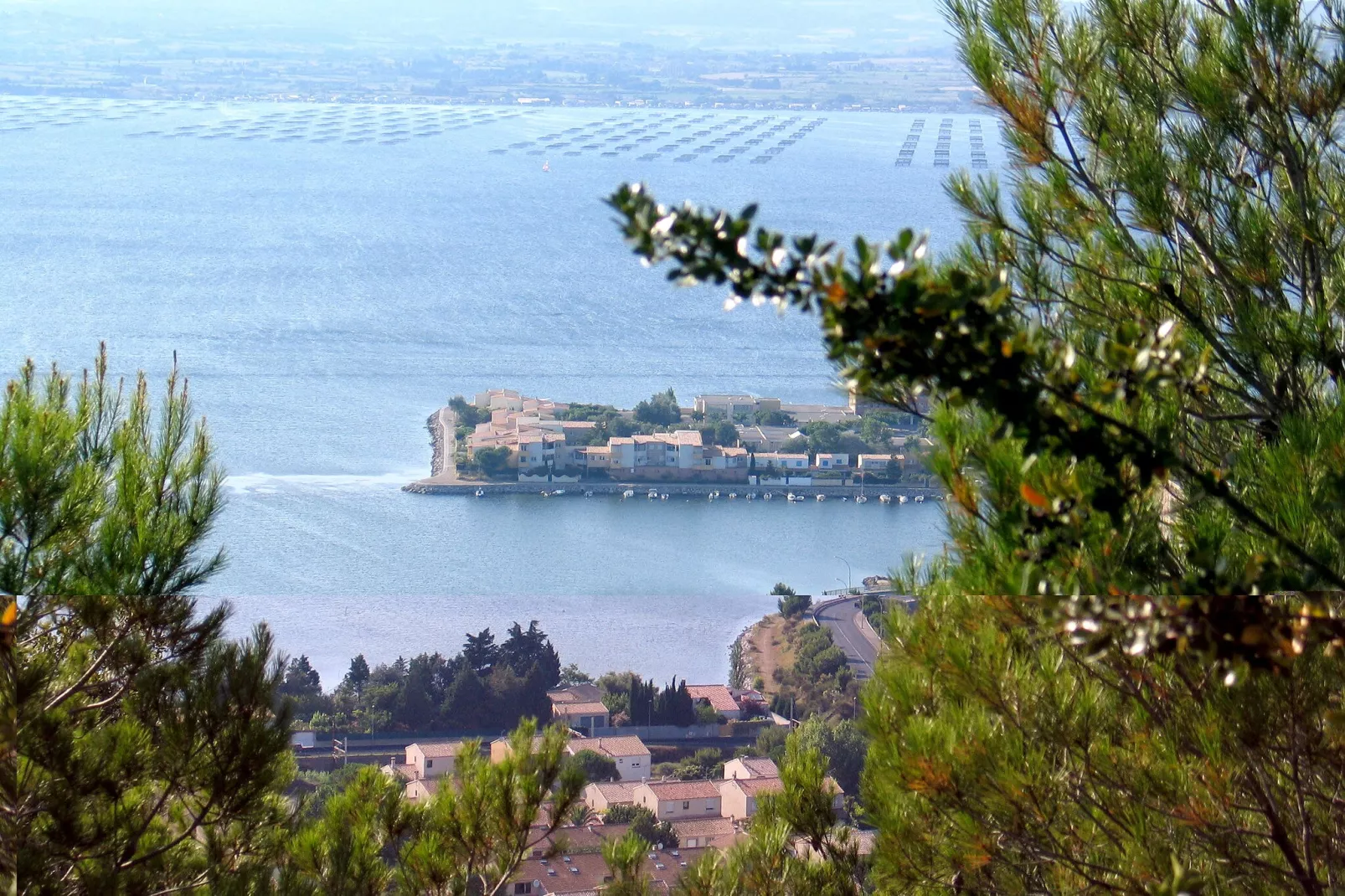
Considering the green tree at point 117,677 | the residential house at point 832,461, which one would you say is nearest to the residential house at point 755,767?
the green tree at point 117,677

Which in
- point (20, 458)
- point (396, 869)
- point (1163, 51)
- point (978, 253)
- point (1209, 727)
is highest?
point (1163, 51)

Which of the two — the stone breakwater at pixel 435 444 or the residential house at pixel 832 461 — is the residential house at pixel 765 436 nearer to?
the residential house at pixel 832 461

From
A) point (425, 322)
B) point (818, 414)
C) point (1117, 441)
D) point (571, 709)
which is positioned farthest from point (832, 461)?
point (1117, 441)

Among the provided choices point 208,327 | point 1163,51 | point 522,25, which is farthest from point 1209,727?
point 522,25

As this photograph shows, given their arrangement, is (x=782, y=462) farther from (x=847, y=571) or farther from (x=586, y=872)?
(x=586, y=872)

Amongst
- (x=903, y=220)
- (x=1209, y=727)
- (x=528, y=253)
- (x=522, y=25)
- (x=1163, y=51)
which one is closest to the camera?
(x=1209, y=727)

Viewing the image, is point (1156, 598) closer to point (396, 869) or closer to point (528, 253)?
point (396, 869)
